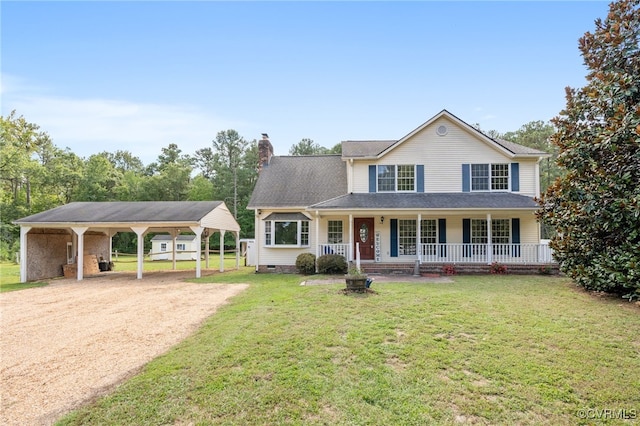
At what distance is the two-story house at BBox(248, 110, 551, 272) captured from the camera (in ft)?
50.6

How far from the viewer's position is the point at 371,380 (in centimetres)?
438

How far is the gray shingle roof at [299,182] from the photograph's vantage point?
16812mm

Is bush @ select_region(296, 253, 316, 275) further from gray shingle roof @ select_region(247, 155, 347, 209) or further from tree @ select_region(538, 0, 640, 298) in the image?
tree @ select_region(538, 0, 640, 298)

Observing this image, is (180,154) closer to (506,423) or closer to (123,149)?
(123,149)

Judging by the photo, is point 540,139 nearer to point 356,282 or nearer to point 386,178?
point 386,178

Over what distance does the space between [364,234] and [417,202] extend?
119 inches

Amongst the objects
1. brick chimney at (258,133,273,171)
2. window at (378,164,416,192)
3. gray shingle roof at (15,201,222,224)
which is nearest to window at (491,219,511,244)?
window at (378,164,416,192)

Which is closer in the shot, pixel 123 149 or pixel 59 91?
pixel 59 91

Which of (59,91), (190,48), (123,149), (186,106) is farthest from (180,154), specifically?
(190,48)

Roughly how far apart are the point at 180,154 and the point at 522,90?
2071 inches

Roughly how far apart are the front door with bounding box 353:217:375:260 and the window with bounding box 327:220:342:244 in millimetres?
746

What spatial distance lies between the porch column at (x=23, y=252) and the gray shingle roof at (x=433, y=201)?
13.2 m

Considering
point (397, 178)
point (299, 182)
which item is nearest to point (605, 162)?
point (397, 178)

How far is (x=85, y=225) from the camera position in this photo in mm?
15109
